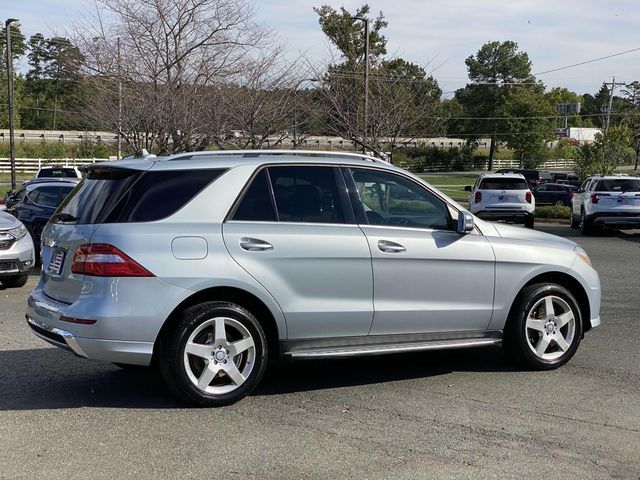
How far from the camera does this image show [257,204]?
19.0 feet

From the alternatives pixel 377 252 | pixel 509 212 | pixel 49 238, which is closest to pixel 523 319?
pixel 377 252

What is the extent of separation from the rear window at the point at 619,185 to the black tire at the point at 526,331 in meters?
15.2

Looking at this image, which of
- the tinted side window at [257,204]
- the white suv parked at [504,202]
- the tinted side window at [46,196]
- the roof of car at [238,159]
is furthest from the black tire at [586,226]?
the tinted side window at [257,204]

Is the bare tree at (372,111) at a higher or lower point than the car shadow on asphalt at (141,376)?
higher

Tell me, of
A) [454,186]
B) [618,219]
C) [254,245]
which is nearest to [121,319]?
[254,245]

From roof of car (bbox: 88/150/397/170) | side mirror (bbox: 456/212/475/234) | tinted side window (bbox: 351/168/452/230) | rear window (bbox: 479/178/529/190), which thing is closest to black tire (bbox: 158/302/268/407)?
roof of car (bbox: 88/150/397/170)

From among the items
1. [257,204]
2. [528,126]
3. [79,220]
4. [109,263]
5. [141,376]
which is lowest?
[141,376]

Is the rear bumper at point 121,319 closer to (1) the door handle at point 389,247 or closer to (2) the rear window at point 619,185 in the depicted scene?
(1) the door handle at point 389,247

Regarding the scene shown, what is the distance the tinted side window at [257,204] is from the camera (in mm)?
5703

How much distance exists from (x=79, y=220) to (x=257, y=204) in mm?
1290

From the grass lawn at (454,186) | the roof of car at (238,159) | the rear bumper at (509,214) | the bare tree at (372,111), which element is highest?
the bare tree at (372,111)

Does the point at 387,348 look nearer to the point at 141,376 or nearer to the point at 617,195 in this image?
the point at 141,376

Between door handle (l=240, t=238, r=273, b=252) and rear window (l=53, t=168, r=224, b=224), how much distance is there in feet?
1.67

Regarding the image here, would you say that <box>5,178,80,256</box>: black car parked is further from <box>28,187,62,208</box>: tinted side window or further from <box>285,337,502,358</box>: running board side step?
<box>285,337,502,358</box>: running board side step
